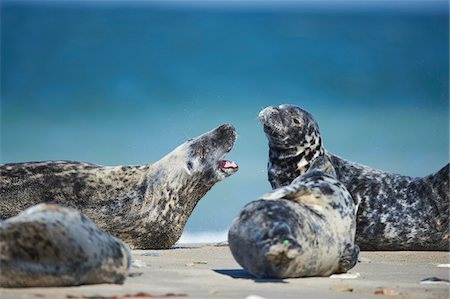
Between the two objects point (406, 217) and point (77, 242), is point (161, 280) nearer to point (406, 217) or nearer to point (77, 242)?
point (77, 242)

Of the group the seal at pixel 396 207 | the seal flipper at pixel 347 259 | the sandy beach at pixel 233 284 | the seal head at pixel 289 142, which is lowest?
the sandy beach at pixel 233 284

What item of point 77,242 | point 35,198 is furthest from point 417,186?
point 77,242

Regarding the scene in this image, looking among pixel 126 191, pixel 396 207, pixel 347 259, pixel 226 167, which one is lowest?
pixel 347 259

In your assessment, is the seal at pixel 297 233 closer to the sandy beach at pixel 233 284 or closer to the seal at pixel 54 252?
the sandy beach at pixel 233 284

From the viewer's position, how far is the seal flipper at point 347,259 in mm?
7371

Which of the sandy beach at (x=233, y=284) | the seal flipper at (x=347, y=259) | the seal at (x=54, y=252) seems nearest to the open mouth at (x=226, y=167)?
the sandy beach at (x=233, y=284)

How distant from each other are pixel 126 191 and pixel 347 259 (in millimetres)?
3142

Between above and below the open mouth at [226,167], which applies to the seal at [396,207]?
below

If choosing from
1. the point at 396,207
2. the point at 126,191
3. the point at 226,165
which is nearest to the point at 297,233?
the point at 396,207

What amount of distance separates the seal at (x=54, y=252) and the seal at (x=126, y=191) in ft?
11.7

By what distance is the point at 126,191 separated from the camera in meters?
10.1

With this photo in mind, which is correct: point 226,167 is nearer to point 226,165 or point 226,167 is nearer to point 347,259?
point 226,165

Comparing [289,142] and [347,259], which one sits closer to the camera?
[347,259]

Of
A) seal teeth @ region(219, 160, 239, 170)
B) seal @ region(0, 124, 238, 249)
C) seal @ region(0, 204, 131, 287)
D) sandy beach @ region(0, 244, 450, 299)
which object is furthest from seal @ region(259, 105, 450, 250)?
seal @ region(0, 204, 131, 287)
